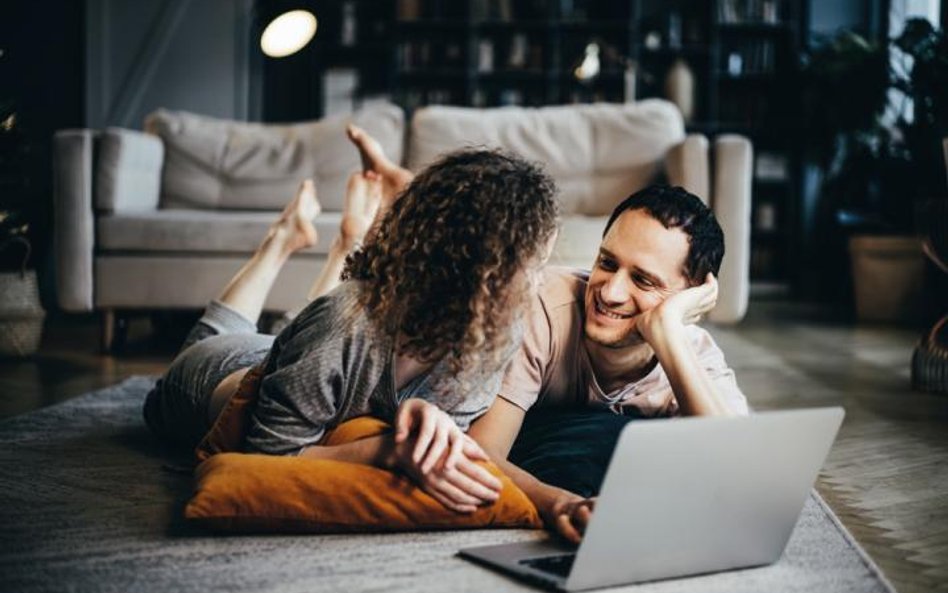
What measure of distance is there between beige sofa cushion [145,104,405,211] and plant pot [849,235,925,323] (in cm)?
236

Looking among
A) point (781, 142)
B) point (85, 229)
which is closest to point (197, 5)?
point (85, 229)

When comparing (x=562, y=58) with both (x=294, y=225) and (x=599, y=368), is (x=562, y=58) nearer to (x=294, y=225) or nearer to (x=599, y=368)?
(x=294, y=225)

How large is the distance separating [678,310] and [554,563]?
46 cm

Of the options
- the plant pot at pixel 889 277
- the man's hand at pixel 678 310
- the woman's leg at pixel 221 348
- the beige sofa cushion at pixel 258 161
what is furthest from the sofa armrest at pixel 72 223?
the plant pot at pixel 889 277

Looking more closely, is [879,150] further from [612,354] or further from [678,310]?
[678,310]

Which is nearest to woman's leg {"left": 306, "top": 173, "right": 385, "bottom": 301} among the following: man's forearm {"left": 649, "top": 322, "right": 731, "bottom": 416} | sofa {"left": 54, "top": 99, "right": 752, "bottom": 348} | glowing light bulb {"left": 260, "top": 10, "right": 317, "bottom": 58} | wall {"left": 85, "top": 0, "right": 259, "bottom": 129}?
glowing light bulb {"left": 260, "top": 10, "right": 317, "bottom": 58}

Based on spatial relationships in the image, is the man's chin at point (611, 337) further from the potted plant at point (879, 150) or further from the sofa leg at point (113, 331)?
the potted plant at point (879, 150)

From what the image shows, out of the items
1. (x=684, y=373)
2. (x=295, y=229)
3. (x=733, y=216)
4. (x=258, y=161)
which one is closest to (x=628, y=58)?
(x=258, y=161)

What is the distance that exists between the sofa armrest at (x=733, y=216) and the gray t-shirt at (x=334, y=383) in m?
2.31

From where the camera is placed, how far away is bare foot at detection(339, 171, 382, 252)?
2.81m

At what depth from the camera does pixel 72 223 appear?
3959 mm

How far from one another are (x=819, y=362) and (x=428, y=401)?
8.50 ft

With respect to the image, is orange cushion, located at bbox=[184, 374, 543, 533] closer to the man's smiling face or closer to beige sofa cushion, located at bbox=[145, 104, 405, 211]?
the man's smiling face

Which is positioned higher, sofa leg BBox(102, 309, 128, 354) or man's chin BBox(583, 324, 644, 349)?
man's chin BBox(583, 324, 644, 349)
